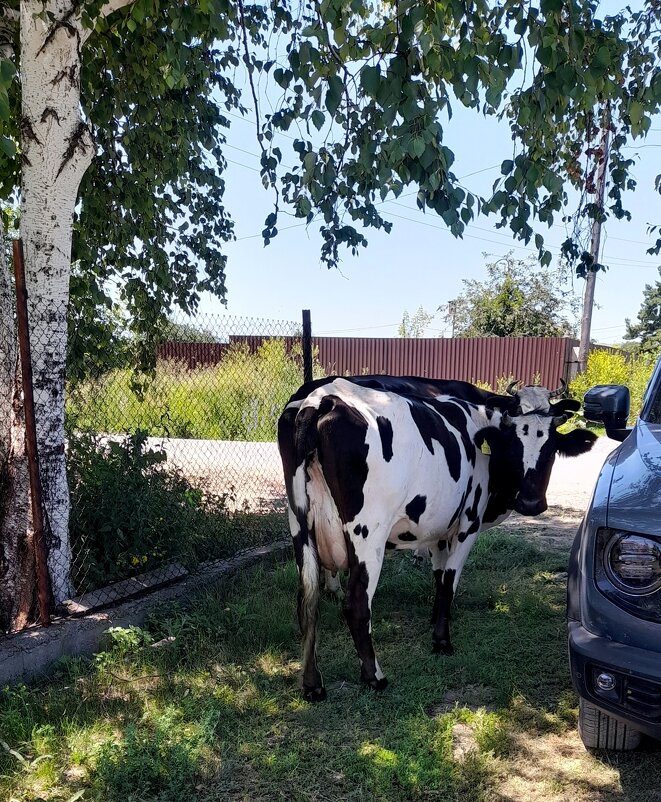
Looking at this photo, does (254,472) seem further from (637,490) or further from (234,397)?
(637,490)

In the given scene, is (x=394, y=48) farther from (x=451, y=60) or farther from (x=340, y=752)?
(x=340, y=752)

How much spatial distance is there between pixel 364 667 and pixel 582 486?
282 inches

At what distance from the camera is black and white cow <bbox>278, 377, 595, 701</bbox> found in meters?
3.61

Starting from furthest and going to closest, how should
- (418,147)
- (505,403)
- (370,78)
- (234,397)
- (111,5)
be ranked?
(234,397) < (505,403) < (111,5) < (370,78) < (418,147)

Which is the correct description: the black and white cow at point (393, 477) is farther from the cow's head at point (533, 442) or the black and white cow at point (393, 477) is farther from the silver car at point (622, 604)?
the silver car at point (622, 604)

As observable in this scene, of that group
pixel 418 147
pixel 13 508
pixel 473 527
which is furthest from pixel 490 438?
pixel 13 508

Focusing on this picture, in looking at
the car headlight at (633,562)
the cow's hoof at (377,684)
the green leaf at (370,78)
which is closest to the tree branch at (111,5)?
the green leaf at (370,78)

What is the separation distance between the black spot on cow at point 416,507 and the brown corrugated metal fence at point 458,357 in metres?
14.7

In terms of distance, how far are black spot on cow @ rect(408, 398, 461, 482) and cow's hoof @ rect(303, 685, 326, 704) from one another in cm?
151

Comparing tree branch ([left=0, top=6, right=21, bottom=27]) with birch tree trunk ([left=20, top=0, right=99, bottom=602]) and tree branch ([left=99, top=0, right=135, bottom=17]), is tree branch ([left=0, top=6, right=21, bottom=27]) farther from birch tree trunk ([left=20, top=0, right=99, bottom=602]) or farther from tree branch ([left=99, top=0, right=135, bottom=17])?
tree branch ([left=99, top=0, right=135, bottom=17])

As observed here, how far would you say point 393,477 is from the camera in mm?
3680

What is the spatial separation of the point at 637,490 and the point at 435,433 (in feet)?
5.70

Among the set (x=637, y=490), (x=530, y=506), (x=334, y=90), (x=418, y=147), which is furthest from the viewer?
(x=530, y=506)

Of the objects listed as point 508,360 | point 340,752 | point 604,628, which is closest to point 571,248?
point 604,628
